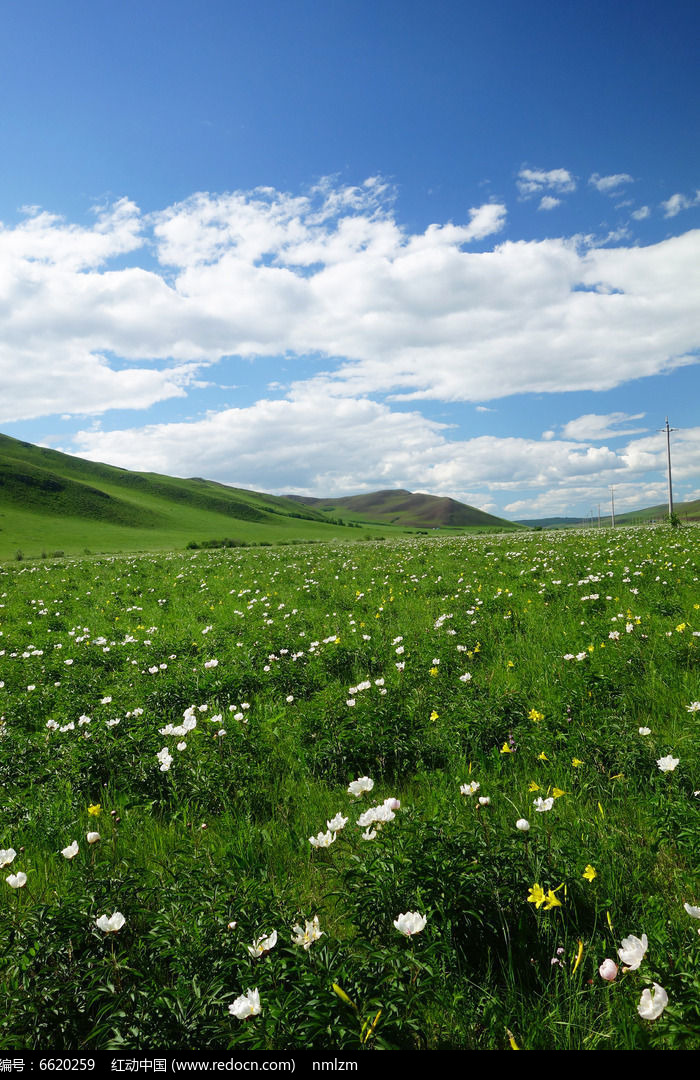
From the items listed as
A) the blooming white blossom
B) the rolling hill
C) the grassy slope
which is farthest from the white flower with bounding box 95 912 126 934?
the grassy slope

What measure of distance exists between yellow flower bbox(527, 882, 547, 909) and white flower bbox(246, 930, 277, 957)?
4.26 feet

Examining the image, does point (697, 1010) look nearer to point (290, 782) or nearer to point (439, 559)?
point (290, 782)

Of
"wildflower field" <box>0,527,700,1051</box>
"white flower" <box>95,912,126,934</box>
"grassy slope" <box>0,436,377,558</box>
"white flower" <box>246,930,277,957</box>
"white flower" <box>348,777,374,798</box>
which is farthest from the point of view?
"grassy slope" <box>0,436,377,558</box>

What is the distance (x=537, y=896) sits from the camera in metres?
2.53

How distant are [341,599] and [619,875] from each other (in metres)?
8.45

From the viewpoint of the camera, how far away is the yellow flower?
2.47 metres

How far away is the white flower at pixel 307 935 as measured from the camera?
7.92ft

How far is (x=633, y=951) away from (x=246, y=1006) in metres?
1.73

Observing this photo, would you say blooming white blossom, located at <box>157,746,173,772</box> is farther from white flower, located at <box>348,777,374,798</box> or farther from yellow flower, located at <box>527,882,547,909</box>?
yellow flower, located at <box>527,882,547,909</box>

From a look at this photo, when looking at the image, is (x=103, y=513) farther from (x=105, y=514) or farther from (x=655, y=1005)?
(x=655, y=1005)

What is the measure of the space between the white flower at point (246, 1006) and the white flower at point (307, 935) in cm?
30

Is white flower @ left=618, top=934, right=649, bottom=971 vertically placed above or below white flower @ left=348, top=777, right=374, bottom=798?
below

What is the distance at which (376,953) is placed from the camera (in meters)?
2.36

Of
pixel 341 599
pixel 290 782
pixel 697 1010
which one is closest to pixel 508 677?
pixel 290 782
